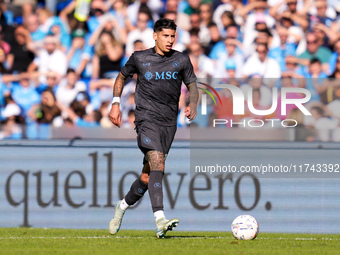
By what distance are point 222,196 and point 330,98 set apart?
2.22 meters

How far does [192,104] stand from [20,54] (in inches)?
294

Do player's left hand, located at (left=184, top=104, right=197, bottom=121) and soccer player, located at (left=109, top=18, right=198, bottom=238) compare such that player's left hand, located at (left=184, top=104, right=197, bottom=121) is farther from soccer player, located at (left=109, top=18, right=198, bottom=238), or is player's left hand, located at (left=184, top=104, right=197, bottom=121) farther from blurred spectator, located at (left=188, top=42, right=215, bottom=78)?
blurred spectator, located at (left=188, top=42, right=215, bottom=78)

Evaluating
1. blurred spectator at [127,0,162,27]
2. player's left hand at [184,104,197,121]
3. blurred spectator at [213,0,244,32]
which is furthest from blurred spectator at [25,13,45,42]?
player's left hand at [184,104,197,121]

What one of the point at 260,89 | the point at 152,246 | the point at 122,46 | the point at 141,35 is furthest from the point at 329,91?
the point at 152,246

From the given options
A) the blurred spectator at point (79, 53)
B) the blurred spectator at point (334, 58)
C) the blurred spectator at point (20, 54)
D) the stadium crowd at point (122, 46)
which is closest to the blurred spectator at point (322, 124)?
the stadium crowd at point (122, 46)

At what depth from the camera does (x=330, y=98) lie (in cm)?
923

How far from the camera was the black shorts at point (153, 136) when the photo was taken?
623cm

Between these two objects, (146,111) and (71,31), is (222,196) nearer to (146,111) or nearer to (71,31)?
(146,111)

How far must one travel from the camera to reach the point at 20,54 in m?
12.8

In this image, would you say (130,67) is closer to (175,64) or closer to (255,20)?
(175,64)

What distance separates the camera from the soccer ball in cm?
628

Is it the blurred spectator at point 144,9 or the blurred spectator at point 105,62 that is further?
the blurred spectator at point 144,9

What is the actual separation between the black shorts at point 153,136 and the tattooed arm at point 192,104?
39cm

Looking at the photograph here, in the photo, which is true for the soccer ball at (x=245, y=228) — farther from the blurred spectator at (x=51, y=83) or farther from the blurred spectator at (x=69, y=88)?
the blurred spectator at (x=51, y=83)
